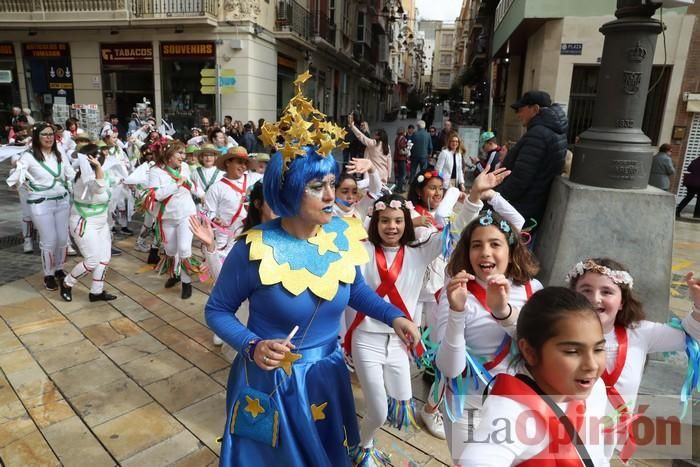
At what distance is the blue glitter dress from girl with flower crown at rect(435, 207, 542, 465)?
0.50 metres

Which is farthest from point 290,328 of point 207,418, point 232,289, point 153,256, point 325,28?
point 325,28

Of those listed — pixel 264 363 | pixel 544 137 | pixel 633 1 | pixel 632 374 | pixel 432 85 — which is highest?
pixel 432 85

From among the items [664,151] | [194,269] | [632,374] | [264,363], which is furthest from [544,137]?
[664,151]

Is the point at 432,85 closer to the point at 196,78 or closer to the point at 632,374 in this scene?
the point at 196,78

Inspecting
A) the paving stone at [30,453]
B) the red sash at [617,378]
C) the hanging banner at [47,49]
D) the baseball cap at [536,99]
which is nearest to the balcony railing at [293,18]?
the hanging banner at [47,49]

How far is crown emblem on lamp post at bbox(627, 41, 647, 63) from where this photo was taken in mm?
3371

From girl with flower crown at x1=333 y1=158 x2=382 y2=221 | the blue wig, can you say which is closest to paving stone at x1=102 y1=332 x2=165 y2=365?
girl with flower crown at x1=333 y1=158 x2=382 y2=221

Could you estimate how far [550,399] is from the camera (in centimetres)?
151

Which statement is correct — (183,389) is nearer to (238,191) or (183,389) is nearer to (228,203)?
(228,203)

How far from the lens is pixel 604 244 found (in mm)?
3457

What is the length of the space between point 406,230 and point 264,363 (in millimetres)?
1572

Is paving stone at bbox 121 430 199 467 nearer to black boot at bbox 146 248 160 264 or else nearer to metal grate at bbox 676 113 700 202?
black boot at bbox 146 248 160 264

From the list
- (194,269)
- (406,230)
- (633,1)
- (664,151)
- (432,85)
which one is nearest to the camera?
(406,230)

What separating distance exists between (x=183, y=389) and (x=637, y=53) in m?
4.14
